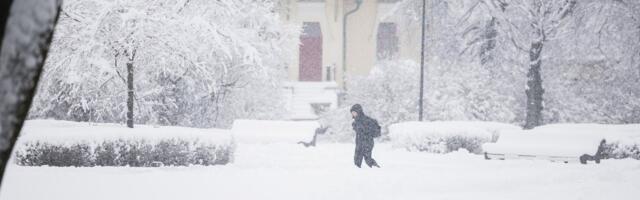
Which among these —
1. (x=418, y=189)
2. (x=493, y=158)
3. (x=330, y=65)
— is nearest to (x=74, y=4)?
(x=418, y=189)

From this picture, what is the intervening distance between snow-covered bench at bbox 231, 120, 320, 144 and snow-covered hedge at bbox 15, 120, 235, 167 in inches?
232

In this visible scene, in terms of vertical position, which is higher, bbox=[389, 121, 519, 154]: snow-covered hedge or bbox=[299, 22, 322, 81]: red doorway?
bbox=[299, 22, 322, 81]: red doorway

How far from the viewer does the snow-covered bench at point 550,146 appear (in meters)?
13.2

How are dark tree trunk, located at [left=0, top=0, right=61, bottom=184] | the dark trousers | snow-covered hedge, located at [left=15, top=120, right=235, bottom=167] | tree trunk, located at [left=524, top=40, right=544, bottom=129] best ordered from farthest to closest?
tree trunk, located at [left=524, top=40, right=544, bottom=129] → the dark trousers → snow-covered hedge, located at [left=15, top=120, right=235, bottom=167] → dark tree trunk, located at [left=0, top=0, right=61, bottom=184]

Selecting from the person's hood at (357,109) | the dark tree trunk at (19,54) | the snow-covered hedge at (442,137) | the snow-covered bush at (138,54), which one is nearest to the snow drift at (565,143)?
the snow-covered hedge at (442,137)

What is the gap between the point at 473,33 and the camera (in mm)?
20469

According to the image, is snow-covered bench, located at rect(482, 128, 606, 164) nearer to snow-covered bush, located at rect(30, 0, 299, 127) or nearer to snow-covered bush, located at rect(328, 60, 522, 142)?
snow-covered bush, located at rect(328, 60, 522, 142)

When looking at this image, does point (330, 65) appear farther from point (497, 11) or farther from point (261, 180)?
point (261, 180)

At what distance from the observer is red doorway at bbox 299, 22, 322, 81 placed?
30.7m

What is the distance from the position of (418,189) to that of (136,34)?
6.06 metres

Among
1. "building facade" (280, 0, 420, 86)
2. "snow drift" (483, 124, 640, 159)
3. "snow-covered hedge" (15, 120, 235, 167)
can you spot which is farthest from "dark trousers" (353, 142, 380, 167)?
"building facade" (280, 0, 420, 86)

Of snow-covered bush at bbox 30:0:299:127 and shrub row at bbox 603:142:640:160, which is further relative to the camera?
shrub row at bbox 603:142:640:160

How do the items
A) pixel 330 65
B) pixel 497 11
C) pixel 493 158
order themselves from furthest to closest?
pixel 330 65 → pixel 497 11 → pixel 493 158

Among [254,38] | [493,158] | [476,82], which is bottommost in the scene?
[493,158]
